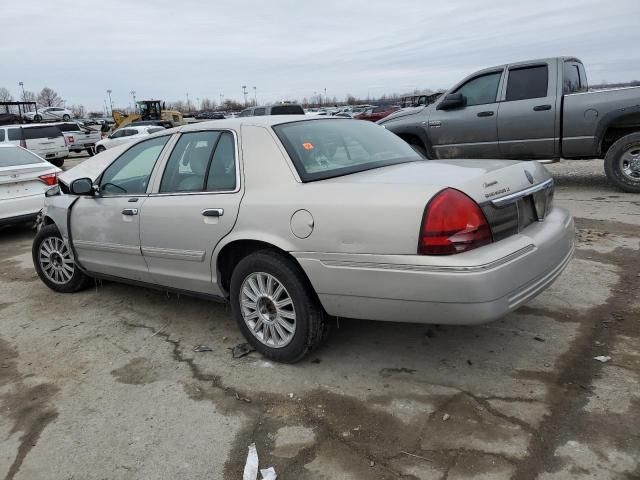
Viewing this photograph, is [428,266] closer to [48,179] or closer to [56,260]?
[56,260]

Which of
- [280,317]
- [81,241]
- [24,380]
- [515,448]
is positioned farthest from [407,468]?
[81,241]

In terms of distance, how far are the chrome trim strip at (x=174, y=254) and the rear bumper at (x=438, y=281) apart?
932 millimetres

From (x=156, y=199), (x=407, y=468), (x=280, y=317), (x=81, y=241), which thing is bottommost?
(x=407, y=468)

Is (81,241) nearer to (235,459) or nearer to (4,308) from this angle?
(4,308)

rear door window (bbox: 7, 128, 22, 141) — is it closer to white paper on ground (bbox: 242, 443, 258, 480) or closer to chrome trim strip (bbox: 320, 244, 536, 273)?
chrome trim strip (bbox: 320, 244, 536, 273)

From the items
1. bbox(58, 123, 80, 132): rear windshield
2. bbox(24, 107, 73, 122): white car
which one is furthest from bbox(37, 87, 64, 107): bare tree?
bbox(58, 123, 80, 132): rear windshield

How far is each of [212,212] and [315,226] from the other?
2.79ft

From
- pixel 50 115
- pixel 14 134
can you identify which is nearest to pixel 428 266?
pixel 14 134

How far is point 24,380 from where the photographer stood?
3.51m

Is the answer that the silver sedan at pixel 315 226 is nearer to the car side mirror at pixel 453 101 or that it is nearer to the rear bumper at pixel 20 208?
the rear bumper at pixel 20 208

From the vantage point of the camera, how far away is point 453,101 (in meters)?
8.60

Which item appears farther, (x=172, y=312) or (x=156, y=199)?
(x=172, y=312)

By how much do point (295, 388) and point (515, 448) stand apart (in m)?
1.25

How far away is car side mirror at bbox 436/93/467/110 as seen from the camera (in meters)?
8.59
